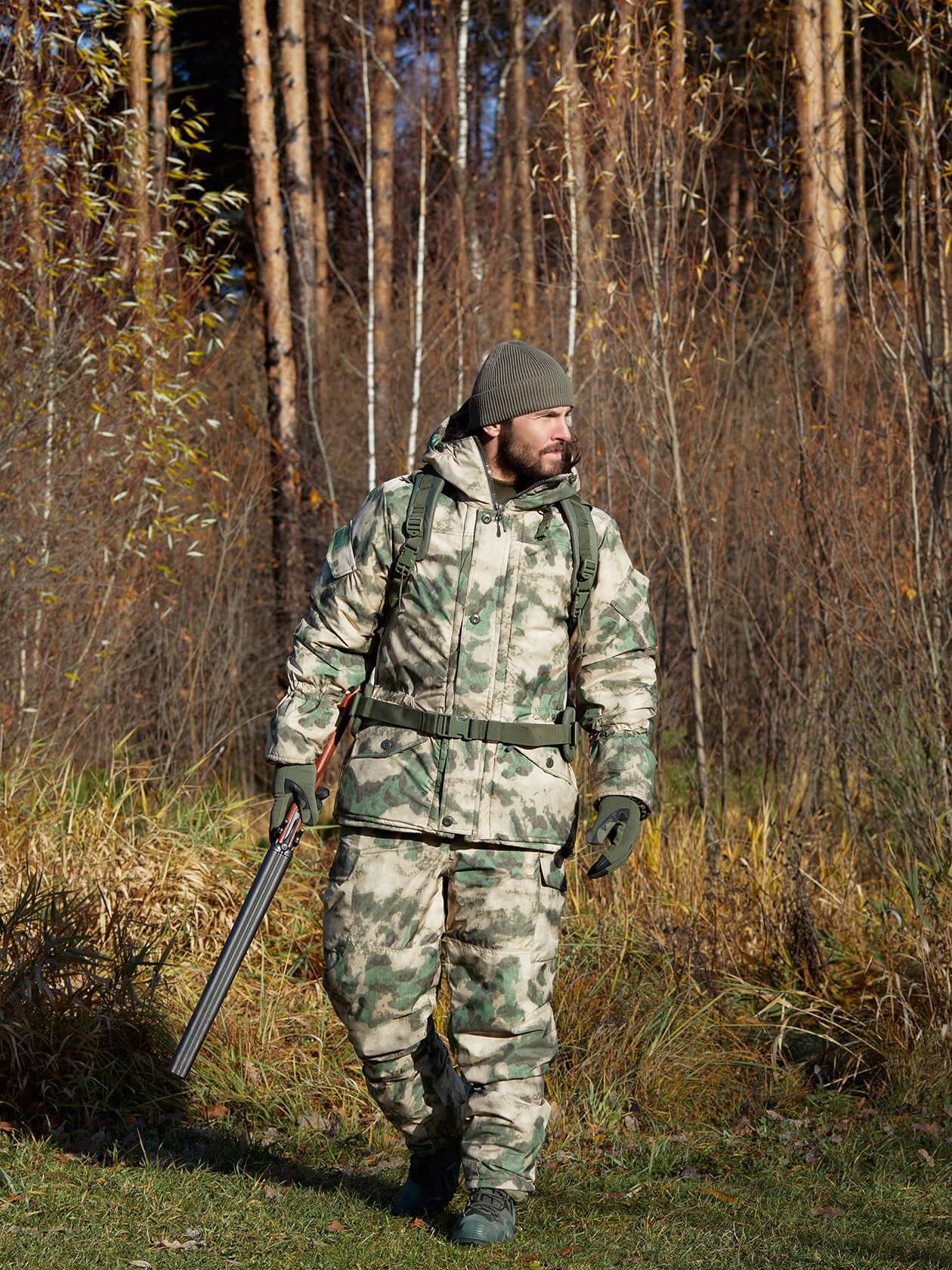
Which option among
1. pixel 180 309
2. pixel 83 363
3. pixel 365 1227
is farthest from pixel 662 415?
pixel 365 1227

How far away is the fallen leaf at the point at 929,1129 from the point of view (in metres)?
4.11

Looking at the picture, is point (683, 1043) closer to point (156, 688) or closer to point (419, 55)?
point (156, 688)

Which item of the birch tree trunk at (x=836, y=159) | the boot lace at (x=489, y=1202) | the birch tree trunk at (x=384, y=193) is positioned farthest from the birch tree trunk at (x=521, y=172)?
the boot lace at (x=489, y=1202)

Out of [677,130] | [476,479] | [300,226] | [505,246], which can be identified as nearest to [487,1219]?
[476,479]

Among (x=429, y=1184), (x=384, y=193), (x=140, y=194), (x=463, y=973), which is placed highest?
(x=384, y=193)

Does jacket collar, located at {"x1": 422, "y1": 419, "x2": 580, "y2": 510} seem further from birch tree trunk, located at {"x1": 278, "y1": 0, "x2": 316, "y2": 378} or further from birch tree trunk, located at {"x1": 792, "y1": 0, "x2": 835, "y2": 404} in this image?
birch tree trunk, located at {"x1": 278, "y1": 0, "x2": 316, "y2": 378}

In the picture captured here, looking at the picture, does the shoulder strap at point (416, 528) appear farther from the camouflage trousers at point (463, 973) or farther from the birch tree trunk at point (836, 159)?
the birch tree trunk at point (836, 159)

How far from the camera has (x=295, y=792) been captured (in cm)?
333

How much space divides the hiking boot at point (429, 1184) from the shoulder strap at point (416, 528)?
145cm

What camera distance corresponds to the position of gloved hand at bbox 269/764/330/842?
3.31 meters

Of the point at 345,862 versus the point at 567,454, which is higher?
the point at 567,454

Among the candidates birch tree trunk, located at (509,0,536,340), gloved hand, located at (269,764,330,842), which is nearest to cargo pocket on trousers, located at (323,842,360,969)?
gloved hand, located at (269,764,330,842)

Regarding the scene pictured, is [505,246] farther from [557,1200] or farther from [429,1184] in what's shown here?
[429,1184]

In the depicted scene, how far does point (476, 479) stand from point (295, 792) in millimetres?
914
